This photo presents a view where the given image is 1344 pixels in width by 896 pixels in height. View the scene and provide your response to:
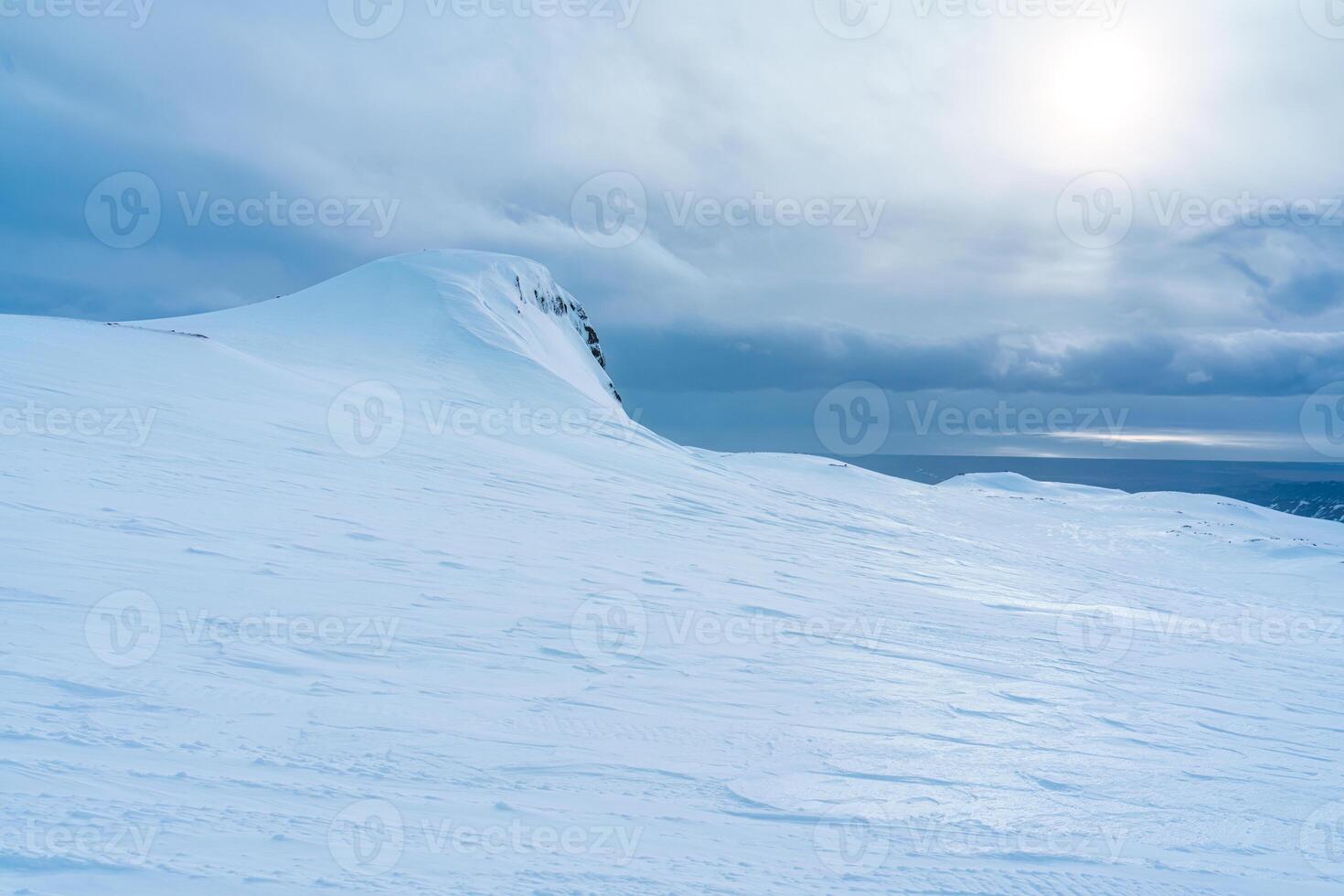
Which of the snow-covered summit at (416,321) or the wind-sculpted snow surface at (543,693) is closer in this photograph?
the wind-sculpted snow surface at (543,693)

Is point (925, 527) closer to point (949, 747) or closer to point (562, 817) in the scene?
point (949, 747)

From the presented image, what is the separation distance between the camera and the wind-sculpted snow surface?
11.2ft

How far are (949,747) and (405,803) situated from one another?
11.1 ft

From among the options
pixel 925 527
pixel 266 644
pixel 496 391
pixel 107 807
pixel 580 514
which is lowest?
pixel 107 807

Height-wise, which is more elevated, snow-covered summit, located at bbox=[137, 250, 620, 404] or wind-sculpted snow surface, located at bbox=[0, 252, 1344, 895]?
snow-covered summit, located at bbox=[137, 250, 620, 404]

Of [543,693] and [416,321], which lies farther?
[416,321]

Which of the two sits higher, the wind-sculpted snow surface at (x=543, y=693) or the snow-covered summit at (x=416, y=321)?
the snow-covered summit at (x=416, y=321)

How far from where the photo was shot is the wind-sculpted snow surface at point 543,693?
3.43 m

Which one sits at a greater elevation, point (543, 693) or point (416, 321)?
point (416, 321)

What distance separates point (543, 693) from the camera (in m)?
5.24

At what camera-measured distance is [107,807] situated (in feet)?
10.6

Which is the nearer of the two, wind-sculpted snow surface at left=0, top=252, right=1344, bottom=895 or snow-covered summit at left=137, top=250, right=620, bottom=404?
wind-sculpted snow surface at left=0, top=252, right=1344, bottom=895

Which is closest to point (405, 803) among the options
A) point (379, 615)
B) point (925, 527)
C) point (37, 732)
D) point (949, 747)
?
point (37, 732)

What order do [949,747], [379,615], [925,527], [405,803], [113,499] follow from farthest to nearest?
[925,527]
[113,499]
[379,615]
[949,747]
[405,803]
